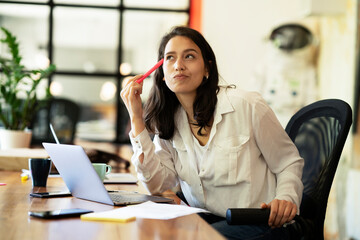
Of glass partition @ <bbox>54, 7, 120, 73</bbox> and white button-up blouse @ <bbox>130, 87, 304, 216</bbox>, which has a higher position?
glass partition @ <bbox>54, 7, 120, 73</bbox>

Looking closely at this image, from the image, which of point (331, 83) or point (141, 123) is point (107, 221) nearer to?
point (141, 123)

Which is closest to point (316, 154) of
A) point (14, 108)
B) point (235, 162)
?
point (235, 162)

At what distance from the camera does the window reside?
232 inches

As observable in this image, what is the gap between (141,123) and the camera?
1629 mm

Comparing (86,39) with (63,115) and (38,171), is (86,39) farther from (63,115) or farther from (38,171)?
(38,171)

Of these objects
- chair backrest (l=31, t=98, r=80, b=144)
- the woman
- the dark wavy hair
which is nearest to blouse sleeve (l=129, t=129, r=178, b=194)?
the woman

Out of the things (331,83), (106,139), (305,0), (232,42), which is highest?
(305,0)

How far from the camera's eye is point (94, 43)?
19.9 feet

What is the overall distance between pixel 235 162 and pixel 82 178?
52cm

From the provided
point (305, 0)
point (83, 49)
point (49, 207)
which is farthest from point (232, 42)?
point (49, 207)

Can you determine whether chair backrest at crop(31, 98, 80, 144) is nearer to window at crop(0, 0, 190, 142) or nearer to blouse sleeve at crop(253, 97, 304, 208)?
window at crop(0, 0, 190, 142)

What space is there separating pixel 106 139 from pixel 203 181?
4558mm

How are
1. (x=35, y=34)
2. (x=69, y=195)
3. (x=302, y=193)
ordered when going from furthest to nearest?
1. (x=35, y=34)
2. (x=302, y=193)
3. (x=69, y=195)

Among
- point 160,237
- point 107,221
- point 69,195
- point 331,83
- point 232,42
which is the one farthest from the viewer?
point 232,42
